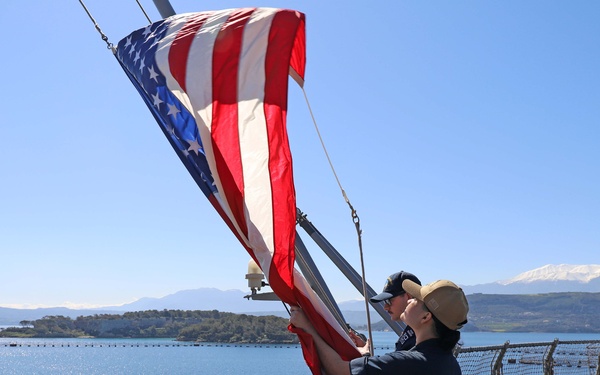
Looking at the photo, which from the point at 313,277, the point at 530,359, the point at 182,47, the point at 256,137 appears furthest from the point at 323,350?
the point at 530,359

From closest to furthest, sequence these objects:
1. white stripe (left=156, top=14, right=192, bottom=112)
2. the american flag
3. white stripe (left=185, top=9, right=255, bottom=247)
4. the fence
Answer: the american flag, white stripe (left=185, top=9, right=255, bottom=247), white stripe (left=156, top=14, right=192, bottom=112), the fence

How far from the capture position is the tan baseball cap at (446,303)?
3.12m

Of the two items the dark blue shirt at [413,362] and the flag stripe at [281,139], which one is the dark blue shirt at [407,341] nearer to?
A: the dark blue shirt at [413,362]

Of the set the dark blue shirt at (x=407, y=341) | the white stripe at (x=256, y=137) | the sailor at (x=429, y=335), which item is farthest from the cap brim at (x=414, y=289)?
the white stripe at (x=256, y=137)

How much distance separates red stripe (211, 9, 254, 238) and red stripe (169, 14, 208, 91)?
0.26m

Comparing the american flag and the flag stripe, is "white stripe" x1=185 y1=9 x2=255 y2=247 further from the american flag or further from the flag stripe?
the flag stripe

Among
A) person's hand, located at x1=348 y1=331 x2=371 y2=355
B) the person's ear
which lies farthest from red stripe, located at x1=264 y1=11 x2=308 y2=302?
the person's ear

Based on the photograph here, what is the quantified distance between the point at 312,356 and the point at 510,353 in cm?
717

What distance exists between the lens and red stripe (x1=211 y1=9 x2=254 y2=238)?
467cm

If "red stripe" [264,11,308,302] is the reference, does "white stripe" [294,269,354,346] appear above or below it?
below

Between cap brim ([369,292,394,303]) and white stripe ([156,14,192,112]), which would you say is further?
white stripe ([156,14,192,112])

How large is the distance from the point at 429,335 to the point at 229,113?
239 cm

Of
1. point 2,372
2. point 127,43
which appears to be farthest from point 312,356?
point 2,372

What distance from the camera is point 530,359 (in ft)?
36.0
